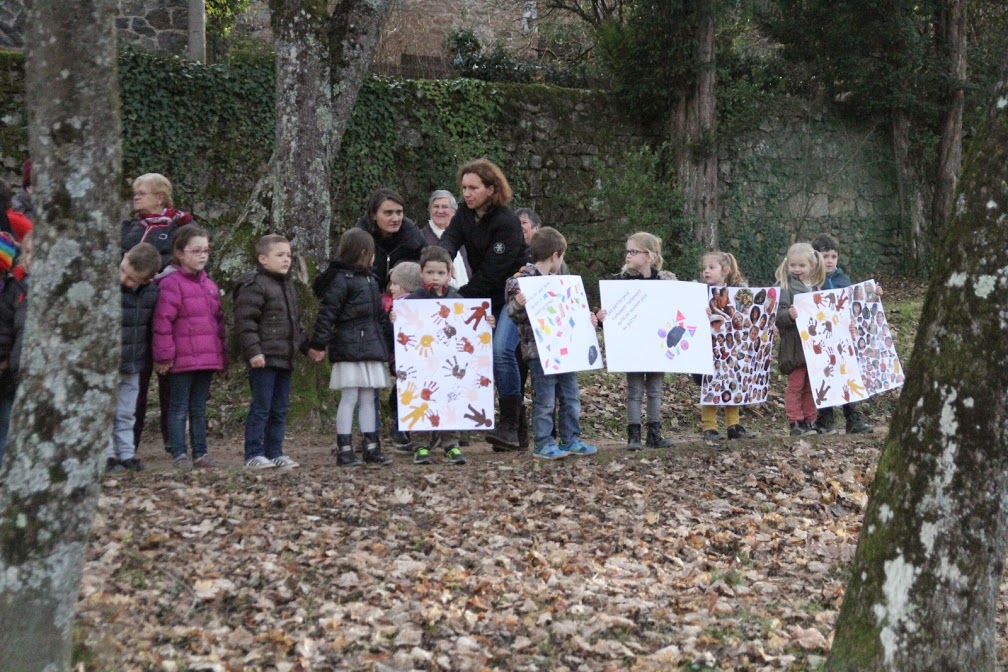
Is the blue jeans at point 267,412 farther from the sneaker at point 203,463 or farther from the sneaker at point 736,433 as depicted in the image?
the sneaker at point 736,433

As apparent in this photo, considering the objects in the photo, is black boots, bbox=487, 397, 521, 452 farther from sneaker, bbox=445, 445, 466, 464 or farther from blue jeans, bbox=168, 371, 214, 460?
blue jeans, bbox=168, 371, 214, 460

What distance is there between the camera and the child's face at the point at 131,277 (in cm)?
745

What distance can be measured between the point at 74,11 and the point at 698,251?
42.1 feet

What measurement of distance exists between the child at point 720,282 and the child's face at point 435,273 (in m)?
2.19

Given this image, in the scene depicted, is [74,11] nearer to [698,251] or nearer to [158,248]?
[158,248]

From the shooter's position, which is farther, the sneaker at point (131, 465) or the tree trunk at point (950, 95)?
the tree trunk at point (950, 95)

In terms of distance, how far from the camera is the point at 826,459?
8.67 meters

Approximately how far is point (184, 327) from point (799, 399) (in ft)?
16.1

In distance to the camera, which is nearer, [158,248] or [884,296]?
[158,248]

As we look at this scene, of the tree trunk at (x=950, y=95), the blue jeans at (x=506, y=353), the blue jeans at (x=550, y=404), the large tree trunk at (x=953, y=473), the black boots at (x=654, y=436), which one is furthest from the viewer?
the tree trunk at (x=950, y=95)

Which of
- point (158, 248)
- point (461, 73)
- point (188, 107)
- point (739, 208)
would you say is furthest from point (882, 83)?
point (158, 248)

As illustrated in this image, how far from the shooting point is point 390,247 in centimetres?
879

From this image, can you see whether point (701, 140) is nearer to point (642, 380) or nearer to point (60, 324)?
point (642, 380)

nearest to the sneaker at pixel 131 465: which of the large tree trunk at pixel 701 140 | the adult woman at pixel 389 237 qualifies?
the adult woman at pixel 389 237
